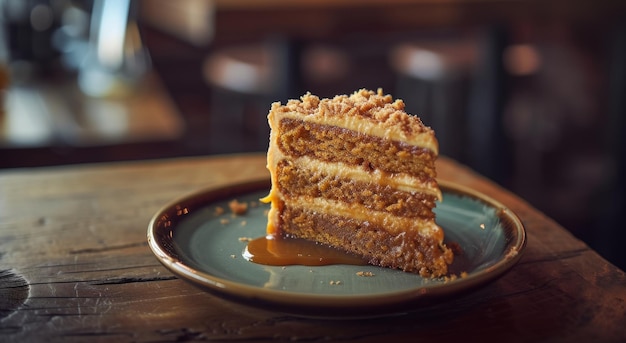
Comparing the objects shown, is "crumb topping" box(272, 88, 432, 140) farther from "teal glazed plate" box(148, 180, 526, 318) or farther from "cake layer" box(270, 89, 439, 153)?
"teal glazed plate" box(148, 180, 526, 318)

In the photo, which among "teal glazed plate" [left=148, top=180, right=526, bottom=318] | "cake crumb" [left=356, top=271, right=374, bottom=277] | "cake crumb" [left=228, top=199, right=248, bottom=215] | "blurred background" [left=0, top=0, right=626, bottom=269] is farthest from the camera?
"blurred background" [left=0, top=0, right=626, bottom=269]

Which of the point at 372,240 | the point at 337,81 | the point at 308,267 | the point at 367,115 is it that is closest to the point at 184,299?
the point at 308,267

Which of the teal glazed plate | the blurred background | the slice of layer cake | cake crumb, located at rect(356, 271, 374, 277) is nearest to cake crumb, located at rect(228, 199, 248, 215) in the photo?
the teal glazed plate

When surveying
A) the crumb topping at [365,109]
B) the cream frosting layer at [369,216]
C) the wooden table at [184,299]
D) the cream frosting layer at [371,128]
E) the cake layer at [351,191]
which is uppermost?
the crumb topping at [365,109]

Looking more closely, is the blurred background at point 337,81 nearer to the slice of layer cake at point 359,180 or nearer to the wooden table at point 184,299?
the slice of layer cake at point 359,180

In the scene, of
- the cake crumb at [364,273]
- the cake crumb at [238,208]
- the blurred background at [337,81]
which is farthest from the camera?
the blurred background at [337,81]

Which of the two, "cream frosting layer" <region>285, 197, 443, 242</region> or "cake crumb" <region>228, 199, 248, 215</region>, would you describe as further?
"cake crumb" <region>228, 199, 248, 215</region>

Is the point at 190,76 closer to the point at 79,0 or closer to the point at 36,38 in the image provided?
the point at 79,0

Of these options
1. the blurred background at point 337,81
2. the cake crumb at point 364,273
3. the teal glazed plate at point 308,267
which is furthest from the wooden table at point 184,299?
the blurred background at point 337,81
